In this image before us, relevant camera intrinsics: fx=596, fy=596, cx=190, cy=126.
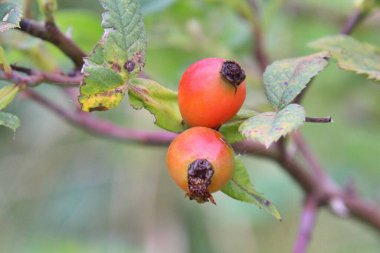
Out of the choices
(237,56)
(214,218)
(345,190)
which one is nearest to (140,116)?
(214,218)

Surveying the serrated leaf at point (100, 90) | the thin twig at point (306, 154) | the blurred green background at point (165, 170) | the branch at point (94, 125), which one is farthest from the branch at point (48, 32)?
the thin twig at point (306, 154)

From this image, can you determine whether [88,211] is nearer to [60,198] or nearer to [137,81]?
[60,198]

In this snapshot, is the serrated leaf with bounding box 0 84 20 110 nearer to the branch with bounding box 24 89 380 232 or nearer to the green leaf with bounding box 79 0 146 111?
the green leaf with bounding box 79 0 146 111

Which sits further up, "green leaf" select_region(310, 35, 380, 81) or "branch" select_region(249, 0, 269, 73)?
"green leaf" select_region(310, 35, 380, 81)

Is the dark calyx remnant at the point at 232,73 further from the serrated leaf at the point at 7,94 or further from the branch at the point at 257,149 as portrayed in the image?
the branch at the point at 257,149

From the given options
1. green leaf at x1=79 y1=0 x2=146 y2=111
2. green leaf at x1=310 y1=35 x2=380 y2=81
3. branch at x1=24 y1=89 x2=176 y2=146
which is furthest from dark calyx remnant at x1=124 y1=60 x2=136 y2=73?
branch at x1=24 y1=89 x2=176 y2=146
